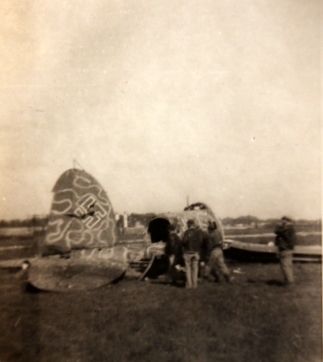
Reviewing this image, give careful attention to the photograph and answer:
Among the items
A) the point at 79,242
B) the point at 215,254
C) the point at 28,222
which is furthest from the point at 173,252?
the point at 28,222

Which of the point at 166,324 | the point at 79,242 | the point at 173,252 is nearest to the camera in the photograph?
the point at 166,324

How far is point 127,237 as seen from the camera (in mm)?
3059

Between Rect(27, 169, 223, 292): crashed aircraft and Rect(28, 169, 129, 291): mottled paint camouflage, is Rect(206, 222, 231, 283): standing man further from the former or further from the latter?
Rect(28, 169, 129, 291): mottled paint camouflage

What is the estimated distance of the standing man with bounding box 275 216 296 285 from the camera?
2.63 meters

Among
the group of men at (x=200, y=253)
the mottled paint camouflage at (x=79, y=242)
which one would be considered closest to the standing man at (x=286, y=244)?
the group of men at (x=200, y=253)

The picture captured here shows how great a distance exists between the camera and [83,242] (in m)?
2.90

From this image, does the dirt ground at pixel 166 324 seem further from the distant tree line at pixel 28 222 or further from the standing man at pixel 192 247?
the distant tree line at pixel 28 222

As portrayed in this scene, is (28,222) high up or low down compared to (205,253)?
up

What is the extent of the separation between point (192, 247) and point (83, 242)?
952 mm

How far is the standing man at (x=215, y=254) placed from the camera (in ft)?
9.37

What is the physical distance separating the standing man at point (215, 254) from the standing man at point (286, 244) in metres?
0.46

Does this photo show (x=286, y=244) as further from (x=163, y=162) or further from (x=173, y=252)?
(x=163, y=162)

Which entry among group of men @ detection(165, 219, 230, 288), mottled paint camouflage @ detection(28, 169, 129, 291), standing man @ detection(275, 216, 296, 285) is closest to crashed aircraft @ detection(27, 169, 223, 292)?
mottled paint camouflage @ detection(28, 169, 129, 291)

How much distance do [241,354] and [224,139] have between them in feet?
5.27
